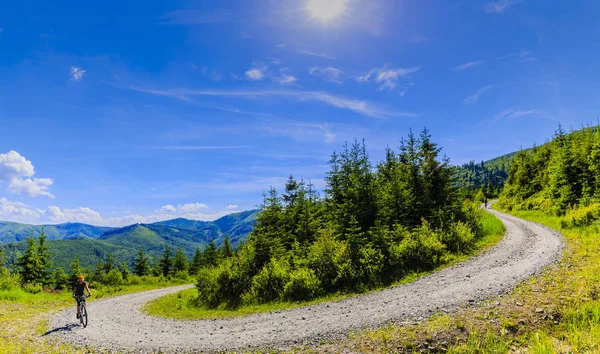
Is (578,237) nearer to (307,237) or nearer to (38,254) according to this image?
(307,237)

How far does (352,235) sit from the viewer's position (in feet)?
Answer: 65.3

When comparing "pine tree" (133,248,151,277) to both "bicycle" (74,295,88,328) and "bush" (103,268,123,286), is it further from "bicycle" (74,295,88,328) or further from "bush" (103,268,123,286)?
"bicycle" (74,295,88,328)

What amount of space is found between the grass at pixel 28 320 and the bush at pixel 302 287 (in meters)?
9.83

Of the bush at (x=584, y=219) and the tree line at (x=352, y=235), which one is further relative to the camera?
the bush at (x=584, y=219)

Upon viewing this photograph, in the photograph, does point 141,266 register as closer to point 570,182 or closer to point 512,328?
point 512,328

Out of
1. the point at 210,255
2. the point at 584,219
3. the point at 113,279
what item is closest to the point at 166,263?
the point at 210,255

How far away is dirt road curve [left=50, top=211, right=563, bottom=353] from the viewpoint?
11.1 m

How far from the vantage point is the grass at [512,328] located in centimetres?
832

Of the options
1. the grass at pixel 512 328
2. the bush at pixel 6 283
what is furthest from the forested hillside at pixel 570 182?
the bush at pixel 6 283

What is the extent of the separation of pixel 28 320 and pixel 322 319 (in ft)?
61.6

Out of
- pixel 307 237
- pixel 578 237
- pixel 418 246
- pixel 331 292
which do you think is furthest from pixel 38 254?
pixel 578 237

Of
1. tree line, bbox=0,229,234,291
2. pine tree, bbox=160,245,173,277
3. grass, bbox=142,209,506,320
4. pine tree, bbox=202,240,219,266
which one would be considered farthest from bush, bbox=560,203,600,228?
pine tree, bbox=160,245,173,277

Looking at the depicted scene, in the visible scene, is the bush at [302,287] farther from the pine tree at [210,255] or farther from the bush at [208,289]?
the pine tree at [210,255]

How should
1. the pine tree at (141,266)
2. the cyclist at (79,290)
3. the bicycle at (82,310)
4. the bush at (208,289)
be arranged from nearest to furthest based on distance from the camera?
the bicycle at (82,310) < the cyclist at (79,290) < the bush at (208,289) < the pine tree at (141,266)
